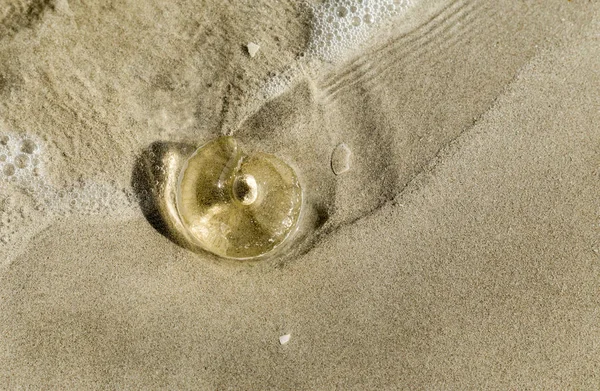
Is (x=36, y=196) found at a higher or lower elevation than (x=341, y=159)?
higher

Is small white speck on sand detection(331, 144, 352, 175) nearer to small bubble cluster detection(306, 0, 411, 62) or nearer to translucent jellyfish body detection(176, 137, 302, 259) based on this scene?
translucent jellyfish body detection(176, 137, 302, 259)

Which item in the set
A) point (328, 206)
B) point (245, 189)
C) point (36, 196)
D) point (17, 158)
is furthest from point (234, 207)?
point (17, 158)

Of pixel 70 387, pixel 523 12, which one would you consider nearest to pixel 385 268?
pixel 523 12

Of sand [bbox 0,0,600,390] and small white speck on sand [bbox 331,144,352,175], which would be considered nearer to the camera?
sand [bbox 0,0,600,390]

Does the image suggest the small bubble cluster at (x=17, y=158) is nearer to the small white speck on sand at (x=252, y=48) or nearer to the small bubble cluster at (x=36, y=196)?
the small bubble cluster at (x=36, y=196)

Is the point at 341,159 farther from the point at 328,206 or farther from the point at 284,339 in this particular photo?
the point at 284,339

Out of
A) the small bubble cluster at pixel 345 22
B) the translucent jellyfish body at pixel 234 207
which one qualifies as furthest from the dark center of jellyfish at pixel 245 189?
the small bubble cluster at pixel 345 22

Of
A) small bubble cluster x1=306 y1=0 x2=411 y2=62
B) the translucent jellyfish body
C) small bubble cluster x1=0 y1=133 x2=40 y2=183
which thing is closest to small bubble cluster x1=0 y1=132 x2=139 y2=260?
small bubble cluster x1=0 y1=133 x2=40 y2=183

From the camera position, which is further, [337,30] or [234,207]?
[337,30]
